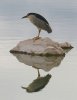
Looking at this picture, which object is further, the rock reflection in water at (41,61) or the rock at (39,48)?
the rock at (39,48)

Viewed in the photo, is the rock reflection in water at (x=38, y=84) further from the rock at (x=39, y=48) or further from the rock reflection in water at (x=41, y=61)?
the rock at (x=39, y=48)

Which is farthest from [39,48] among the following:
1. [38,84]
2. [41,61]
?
[38,84]

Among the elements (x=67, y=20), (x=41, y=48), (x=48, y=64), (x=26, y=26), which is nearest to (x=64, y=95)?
(x=48, y=64)

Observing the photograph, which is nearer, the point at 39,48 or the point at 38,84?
the point at 38,84

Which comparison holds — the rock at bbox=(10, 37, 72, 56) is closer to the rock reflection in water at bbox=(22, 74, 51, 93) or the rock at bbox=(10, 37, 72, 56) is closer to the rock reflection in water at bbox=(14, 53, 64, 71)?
the rock reflection in water at bbox=(14, 53, 64, 71)

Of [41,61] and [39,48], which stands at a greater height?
[41,61]

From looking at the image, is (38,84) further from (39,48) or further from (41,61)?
(39,48)

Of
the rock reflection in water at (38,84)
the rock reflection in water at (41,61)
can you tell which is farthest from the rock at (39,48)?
the rock reflection in water at (38,84)

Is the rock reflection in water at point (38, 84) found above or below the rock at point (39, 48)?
above

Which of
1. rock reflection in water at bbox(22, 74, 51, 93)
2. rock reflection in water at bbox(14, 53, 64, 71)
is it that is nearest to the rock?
rock reflection in water at bbox(14, 53, 64, 71)

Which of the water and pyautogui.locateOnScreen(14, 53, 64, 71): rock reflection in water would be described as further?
pyautogui.locateOnScreen(14, 53, 64, 71): rock reflection in water

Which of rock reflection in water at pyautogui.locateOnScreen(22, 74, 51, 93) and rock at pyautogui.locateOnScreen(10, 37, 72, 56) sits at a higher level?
rock reflection in water at pyautogui.locateOnScreen(22, 74, 51, 93)

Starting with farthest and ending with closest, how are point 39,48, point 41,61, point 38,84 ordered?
point 39,48 < point 41,61 < point 38,84

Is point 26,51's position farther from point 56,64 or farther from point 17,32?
point 17,32
